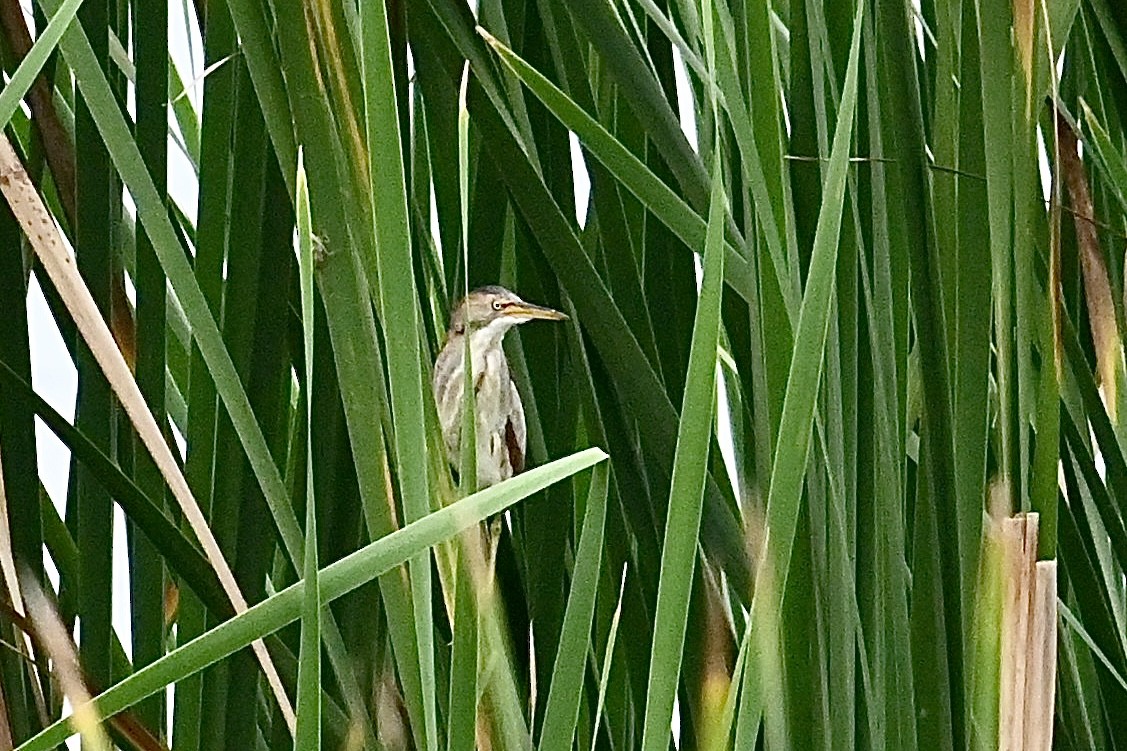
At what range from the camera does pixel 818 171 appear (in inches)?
18.6

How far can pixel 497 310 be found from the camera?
0.66m

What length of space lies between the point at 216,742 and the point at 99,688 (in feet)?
0.18

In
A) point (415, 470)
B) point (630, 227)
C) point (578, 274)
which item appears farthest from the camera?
point (630, 227)

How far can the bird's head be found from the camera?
20.0 inches

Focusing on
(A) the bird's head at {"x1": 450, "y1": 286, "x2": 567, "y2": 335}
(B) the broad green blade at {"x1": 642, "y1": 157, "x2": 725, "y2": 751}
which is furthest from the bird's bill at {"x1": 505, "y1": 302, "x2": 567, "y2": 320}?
(B) the broad green blade at {"x1": 642, "y1": 157, "x2": 725, "y2": 751}

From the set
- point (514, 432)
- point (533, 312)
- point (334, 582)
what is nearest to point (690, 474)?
point (334, 582)

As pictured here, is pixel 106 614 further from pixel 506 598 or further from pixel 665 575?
pixel 665 575

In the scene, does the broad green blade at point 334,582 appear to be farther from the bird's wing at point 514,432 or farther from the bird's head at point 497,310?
the bird's wing at point 514,432

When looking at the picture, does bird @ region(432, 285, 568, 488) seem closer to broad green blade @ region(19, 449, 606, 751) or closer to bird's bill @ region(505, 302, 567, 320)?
bird's bill @ region(505, 302, 567, 320)

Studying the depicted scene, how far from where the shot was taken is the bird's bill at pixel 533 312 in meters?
0.52

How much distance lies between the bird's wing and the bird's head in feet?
0.39

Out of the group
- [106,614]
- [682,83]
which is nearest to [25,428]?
[106,614]

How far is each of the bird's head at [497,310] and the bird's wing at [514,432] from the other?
12 cm

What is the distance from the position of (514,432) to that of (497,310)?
0.84 ft
